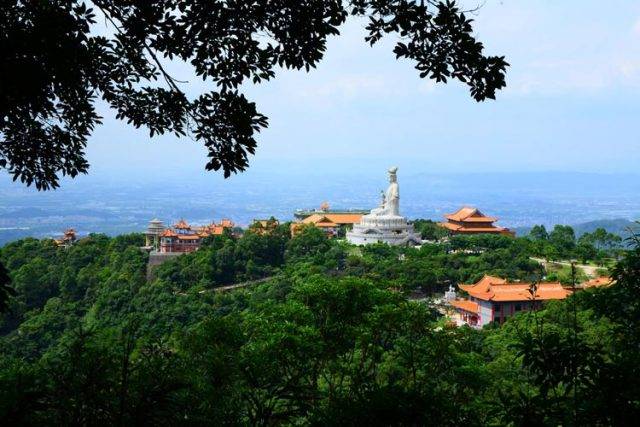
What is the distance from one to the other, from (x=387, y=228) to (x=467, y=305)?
1056 centimetres

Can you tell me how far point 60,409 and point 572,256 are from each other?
2331 cm

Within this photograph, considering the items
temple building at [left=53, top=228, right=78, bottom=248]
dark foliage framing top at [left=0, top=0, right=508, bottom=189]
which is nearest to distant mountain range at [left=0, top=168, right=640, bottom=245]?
temple building at [left=53, top=228, right=78, bottom=248]

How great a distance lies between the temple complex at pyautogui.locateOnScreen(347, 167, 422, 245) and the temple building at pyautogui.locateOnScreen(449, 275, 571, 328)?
358 inches

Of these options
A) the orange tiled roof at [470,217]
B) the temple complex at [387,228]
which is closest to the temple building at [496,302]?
the temple complex at [387,228]

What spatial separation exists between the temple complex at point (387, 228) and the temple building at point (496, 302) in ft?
29.9

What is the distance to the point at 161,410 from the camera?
135 inches

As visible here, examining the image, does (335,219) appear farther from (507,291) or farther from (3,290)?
(3,290)

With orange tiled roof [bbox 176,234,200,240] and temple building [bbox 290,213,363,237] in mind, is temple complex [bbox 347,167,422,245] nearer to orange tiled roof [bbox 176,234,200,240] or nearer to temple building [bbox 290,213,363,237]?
temple building [bbox 290,213,363,237]

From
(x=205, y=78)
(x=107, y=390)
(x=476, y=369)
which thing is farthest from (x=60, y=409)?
(x=476, y=369)

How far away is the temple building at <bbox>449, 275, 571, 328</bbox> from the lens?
18625 mm

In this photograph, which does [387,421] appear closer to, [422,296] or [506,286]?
[506,286]

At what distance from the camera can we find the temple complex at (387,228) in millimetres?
29281

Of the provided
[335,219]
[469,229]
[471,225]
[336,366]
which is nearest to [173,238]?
[335,219]

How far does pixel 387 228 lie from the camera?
29766 millimetres
